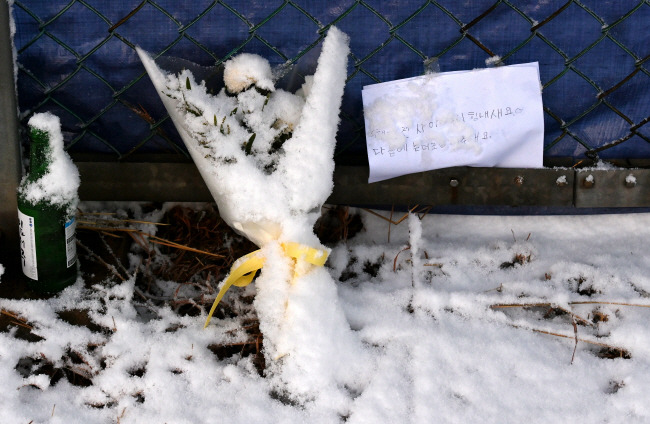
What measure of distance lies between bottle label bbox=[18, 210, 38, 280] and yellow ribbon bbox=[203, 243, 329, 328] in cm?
48

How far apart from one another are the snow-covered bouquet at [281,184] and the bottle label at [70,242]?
0.37 meters

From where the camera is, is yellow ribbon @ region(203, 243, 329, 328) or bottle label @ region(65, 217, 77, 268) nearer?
yellow ribbon @ region(203, 243, 329, 328)

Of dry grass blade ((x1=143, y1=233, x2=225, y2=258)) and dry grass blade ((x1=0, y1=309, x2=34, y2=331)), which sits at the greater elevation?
dry grass blade ((x1=143, y1=233, x2=225, y2=258))

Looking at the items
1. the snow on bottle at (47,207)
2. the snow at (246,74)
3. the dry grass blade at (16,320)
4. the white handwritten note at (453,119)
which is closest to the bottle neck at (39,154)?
the snow on bottle at (47,207)

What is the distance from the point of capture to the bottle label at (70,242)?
1606 mm

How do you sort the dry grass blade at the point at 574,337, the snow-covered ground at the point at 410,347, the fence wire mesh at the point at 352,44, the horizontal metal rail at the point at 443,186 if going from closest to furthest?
the snow-covered ground at the point at 410,347
the dry grass blade at the point at 574,337
the fence wire mesh at the point at 352,44
the horizontal metal rail at the point at 443,186

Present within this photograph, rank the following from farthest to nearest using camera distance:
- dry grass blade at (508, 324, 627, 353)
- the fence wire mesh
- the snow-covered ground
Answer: the fence wire mesh < dry grass blade at (508, 324, 627, 353) < the snow-covered ground

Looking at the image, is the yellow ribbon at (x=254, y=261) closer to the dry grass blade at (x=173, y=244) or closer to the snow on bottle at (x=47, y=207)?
the dry grass blade at (x=173, y=244)

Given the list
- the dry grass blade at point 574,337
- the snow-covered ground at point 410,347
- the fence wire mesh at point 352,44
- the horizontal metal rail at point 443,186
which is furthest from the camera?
the horizontal metal rail at point 443,186

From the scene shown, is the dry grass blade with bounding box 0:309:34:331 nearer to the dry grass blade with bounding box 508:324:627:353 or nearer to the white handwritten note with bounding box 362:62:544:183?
the white handwritten note with bounding box 362:62:544:183

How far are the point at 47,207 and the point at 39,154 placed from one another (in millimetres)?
137

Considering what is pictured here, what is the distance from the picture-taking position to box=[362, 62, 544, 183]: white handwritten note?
1.72 meters

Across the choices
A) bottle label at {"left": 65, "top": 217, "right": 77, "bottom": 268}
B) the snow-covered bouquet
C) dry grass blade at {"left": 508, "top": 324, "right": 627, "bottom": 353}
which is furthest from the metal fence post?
dry grass blade at {"left": 508, "top": 324, "right": 627, "bottom": 353}

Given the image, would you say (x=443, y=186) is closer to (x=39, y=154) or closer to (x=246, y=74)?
(x=246, y=74)
